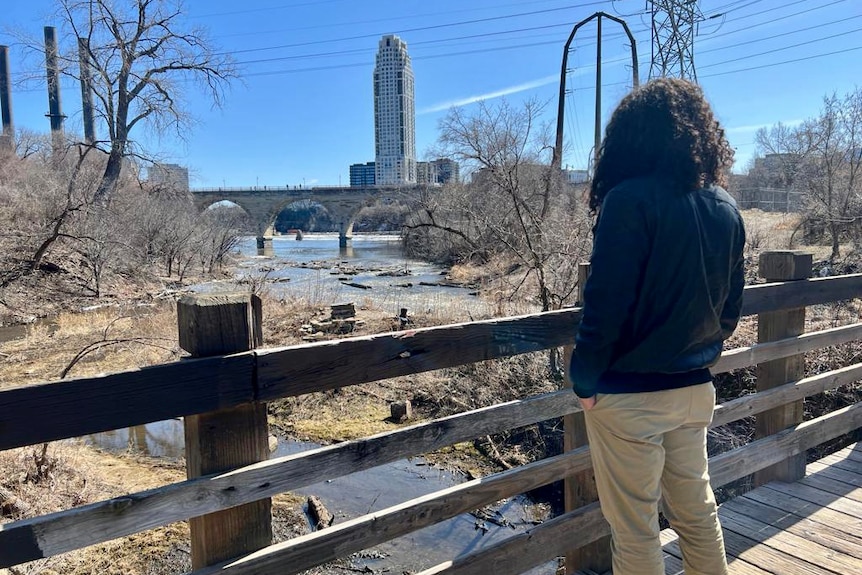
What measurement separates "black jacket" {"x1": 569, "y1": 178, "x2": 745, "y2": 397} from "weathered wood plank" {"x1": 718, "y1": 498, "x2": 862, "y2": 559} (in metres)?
1.69

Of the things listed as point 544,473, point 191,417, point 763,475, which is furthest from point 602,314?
point 763,475

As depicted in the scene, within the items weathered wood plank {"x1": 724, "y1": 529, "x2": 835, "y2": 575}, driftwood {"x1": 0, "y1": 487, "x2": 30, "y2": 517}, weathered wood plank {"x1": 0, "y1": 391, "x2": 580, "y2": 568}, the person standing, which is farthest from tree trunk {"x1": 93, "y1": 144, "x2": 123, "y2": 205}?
the person standing

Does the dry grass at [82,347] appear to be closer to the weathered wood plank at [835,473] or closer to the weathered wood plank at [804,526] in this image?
the weathered wood plank at [804,526]

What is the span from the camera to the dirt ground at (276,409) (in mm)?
4863

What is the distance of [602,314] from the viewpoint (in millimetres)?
1673

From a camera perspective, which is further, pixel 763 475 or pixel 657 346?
pixel 763 475

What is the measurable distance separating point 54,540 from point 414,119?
112 metres

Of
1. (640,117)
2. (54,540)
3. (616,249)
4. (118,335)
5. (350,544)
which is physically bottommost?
(118,335)

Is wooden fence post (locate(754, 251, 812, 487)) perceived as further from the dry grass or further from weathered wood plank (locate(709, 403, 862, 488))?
A: the dry grass

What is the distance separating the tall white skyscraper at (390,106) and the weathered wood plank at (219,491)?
97.9 m

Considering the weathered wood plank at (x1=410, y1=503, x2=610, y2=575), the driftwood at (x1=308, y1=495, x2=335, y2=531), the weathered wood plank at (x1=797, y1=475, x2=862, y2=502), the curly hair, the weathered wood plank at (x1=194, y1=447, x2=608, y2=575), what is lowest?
the driftwood at (x1=308, y1=495, x2=335, y2=531)

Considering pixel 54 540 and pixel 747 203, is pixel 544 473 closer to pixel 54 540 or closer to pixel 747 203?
pixel 54 540

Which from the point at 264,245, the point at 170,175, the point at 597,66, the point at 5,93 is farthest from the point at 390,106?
the point at 597,66

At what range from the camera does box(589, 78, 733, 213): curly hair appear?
174cm
